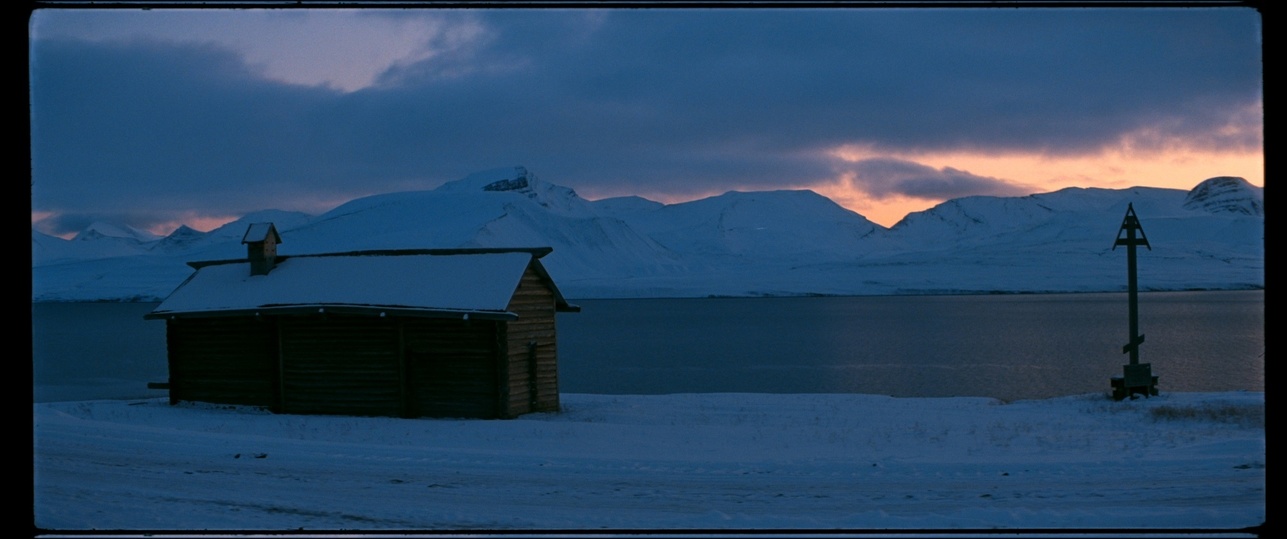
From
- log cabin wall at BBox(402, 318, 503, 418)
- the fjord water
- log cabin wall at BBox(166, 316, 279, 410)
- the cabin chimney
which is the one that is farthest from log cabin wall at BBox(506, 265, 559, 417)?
the fjord water

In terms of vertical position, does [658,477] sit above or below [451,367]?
below

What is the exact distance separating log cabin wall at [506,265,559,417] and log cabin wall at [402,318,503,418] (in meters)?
0.45

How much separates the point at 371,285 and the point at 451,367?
3.35 metres

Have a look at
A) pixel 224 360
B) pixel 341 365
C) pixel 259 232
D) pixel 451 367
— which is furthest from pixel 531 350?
pixel 259 232

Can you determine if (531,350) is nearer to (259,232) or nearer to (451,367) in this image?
(451,367)

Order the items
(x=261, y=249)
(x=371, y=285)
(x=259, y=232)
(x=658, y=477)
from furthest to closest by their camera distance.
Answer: (x=259, y=232), (x=261, y=249), (x=371, y=285), (x=658, y=477)

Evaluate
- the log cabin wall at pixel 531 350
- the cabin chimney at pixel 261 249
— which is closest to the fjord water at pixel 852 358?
the log cabin wall at pixel 531 350

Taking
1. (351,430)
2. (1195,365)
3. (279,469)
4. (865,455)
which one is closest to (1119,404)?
(865,455)

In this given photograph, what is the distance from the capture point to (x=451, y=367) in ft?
84.3

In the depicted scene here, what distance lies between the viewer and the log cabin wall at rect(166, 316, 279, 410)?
27203 millimetres

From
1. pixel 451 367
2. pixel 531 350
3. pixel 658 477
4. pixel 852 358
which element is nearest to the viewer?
pixel 658 477

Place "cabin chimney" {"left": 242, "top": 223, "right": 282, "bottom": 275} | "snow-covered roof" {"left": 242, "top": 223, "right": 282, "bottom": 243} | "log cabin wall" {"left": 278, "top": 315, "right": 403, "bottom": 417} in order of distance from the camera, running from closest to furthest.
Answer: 1. "log cabin wall" {"left": 278, "top": 315, "right": 403, "bottom": 417}
2. "cabin chimney" {"left": 242, "top": 223, "right": 282, "bottom": 275}
3. "snow-covered roof" {"left": 242, "top": 223, "right": 282, "bottom": 243}

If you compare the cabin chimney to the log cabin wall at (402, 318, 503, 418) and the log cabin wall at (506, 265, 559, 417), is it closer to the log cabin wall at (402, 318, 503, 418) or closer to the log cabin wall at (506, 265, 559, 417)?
the log cabin wall at (402, 318, 503, 418)

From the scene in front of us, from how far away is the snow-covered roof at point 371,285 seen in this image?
83.2 ft
